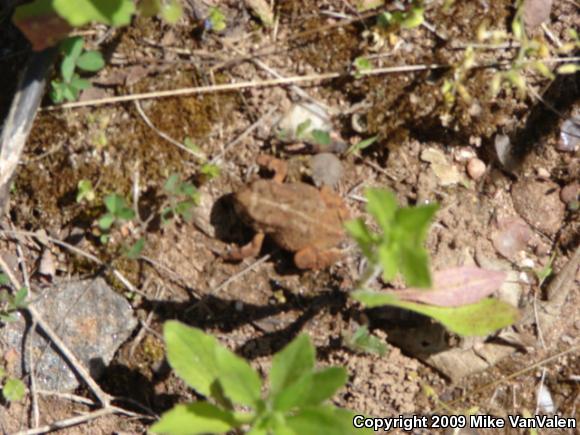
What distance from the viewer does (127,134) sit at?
11.6 ft

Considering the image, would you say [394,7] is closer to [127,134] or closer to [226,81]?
[226,81]

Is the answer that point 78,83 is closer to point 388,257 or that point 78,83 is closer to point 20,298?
point 20,298

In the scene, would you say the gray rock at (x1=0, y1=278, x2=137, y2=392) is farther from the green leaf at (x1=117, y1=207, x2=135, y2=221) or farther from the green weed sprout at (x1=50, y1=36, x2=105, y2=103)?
the green weed sprout at (x1=50, y1=36, x2=105, y2=103)

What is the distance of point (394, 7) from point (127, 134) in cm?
139

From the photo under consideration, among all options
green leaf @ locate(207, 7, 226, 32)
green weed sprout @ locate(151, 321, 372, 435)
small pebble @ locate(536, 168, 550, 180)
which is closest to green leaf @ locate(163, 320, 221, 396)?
green weed sprout @ locate(151, 321, 372, 435)

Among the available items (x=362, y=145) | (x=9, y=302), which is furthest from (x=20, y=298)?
(x=362, y=145)

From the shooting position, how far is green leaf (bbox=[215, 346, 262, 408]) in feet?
9.27

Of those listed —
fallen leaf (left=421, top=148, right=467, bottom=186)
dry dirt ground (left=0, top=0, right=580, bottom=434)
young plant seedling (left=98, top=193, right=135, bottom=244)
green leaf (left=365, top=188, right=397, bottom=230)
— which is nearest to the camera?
green leaf (left=365, top=188, right=397, bottom=230)

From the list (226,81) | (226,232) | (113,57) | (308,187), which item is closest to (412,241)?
(308,187)

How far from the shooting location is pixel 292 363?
2785 millimetres

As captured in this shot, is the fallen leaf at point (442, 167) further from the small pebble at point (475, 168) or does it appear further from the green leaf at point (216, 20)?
the green leaf at point (216, 20)

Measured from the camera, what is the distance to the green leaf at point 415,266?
2564 millimetres

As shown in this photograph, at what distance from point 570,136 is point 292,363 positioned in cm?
181

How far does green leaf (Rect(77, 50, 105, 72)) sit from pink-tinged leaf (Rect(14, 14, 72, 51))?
20cm
